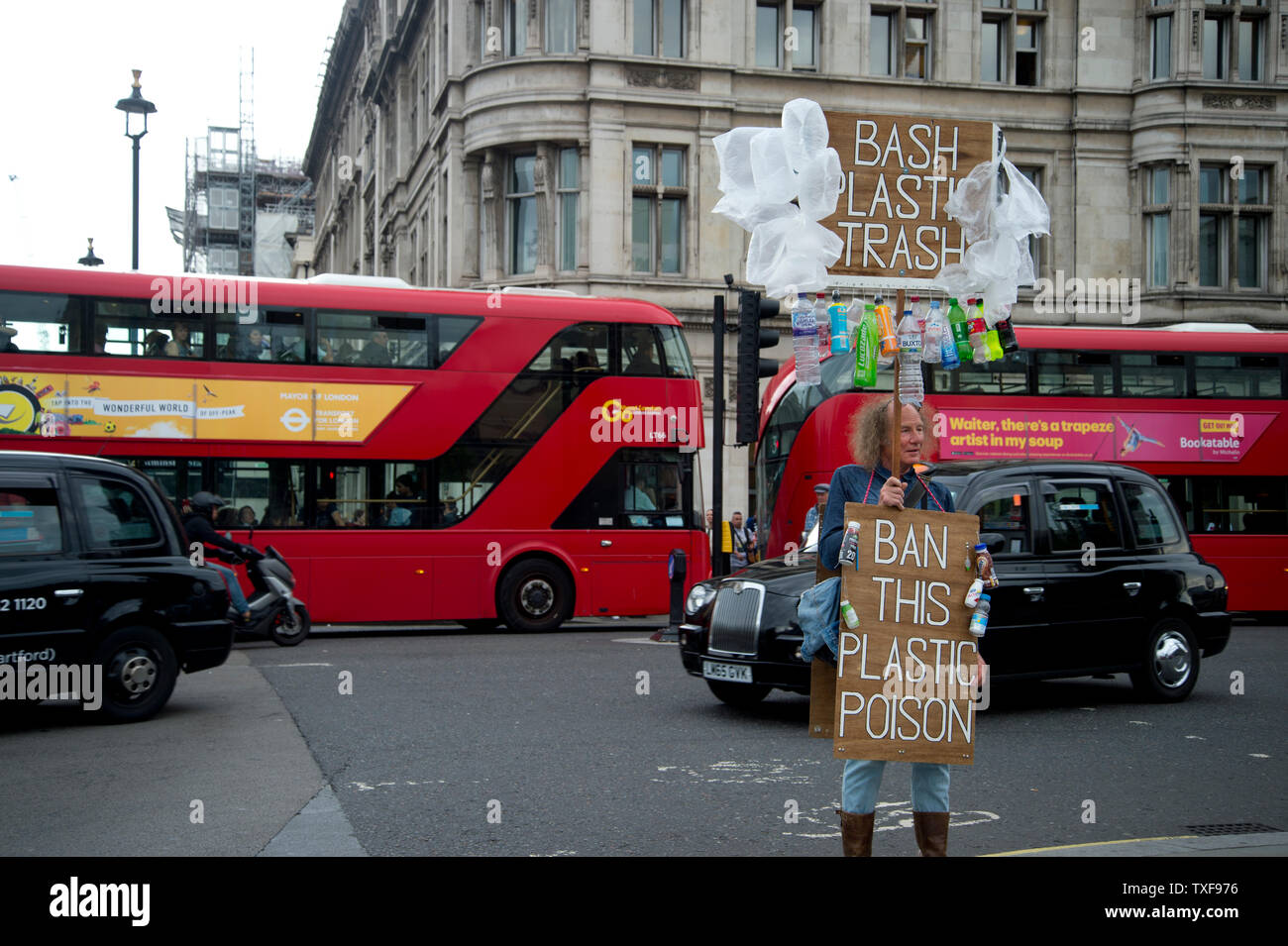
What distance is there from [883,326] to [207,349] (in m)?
12.1

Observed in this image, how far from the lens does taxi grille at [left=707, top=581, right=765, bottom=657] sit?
360 inches

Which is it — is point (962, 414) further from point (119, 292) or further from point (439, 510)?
point (119, 292)

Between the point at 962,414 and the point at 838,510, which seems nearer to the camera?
the point at 838,510

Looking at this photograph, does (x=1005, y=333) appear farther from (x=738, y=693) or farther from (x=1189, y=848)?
(x=738, y=693)

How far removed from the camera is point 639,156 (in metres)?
29.8

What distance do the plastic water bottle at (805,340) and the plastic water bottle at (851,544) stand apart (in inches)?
46.7

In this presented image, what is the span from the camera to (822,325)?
5938 millimetres

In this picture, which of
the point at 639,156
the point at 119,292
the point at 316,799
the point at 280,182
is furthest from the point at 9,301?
the point at 280,182

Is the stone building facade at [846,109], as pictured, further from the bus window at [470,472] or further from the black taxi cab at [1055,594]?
the black taxi cab at [1055,594]

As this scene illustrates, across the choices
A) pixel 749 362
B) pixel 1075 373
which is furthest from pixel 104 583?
pixel 1075 373

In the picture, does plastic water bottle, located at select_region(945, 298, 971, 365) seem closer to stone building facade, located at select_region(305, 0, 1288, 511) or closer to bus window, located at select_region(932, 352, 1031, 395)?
bus window, located at select_region(932, 352, 1031, 395)
